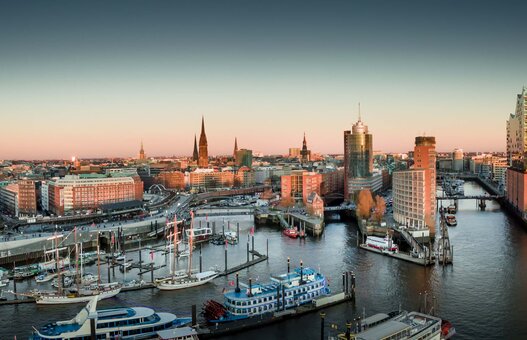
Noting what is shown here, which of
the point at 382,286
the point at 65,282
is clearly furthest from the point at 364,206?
the point at 65,282

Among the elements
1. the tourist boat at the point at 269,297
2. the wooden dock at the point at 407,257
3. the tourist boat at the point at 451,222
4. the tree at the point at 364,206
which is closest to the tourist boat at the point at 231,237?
the wooden dock at the point at 407,257

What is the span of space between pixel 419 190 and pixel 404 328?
79.9 ft

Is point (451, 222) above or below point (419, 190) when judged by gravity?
below

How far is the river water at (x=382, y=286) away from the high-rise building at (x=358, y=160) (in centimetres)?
2559

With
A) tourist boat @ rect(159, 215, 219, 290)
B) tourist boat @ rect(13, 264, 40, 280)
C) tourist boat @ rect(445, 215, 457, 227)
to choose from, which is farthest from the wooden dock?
tourist boat @ rect(13, 264, 40, 280)

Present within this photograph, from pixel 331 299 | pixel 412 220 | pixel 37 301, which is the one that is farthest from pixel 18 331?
pixel 412 220

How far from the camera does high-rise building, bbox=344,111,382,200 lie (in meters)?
64.8

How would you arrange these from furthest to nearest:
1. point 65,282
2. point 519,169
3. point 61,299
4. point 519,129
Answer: point 519,129 < point 519,169 < point 65,282 < point 61,299

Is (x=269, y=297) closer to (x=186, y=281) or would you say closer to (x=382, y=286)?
(x=186, y=281)

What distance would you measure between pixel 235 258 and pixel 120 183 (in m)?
32.6

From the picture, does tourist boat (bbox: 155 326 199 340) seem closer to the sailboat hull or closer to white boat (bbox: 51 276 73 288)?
the sailboat hull

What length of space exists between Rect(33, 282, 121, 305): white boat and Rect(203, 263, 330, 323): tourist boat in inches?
198

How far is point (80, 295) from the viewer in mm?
24000

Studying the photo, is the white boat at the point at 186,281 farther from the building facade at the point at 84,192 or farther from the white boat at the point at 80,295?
the building facade at the point at 84,192
